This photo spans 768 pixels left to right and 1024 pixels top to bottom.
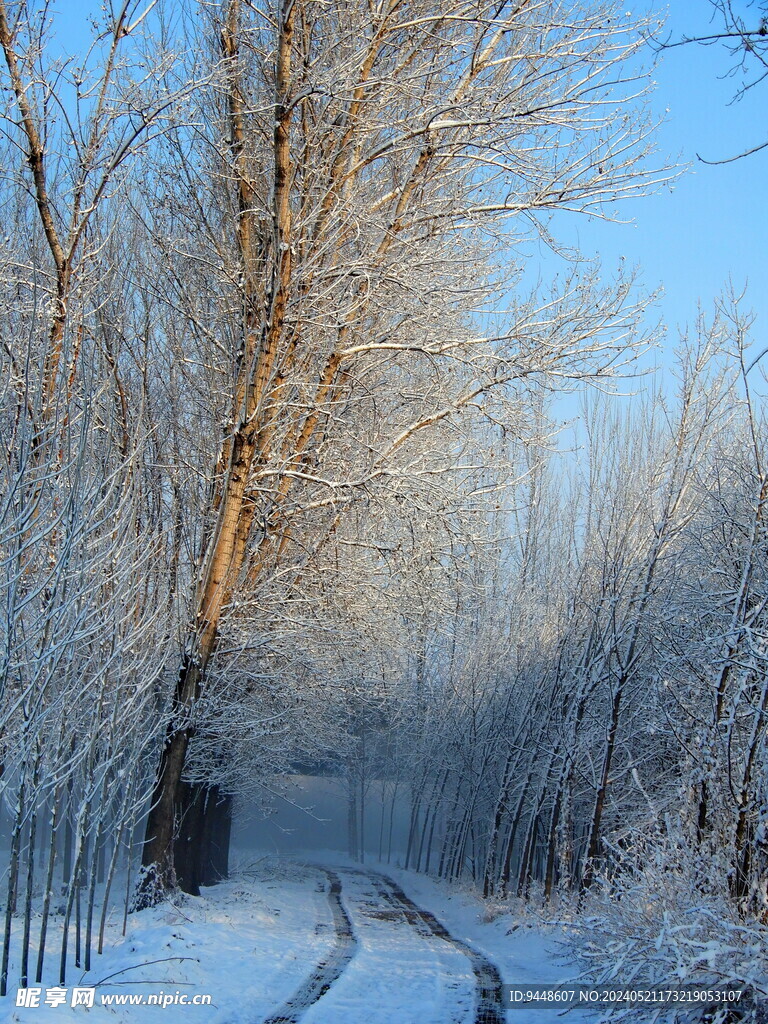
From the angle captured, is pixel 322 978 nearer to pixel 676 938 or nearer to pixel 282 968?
pixel 282 968

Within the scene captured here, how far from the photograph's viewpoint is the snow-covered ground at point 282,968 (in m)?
6.07

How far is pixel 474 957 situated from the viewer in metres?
9.08

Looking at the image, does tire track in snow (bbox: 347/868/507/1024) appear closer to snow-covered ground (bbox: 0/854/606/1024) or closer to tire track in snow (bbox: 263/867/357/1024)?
snow-covered ground (bbox: 0/854/606/1024)

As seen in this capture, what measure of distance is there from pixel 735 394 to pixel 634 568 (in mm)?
3067

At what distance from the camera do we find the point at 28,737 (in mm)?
5504

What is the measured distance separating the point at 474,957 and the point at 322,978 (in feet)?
7.99

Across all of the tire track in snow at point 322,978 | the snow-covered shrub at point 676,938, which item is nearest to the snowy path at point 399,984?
the tire track in snow at point 322,978

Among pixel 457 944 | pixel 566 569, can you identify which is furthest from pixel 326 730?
Result: pixel 566 569

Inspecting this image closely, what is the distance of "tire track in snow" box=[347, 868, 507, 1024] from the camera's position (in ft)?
21.1

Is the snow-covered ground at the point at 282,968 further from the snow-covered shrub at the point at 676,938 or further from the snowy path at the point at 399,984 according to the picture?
the snow-covered shrub at the point at 676,938

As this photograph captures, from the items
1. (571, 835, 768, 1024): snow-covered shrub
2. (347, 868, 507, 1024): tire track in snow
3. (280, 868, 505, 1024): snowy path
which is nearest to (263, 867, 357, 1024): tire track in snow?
(280, 868, 505, 1024): snowy path

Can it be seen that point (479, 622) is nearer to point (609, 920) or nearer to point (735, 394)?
point (735, 394)

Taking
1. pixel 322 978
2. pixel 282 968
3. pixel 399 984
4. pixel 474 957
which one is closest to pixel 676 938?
pixel 399 984

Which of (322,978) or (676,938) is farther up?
(676,938)
